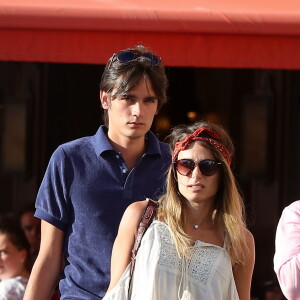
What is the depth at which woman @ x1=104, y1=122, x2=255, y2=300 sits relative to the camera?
275cm

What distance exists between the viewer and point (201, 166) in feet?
9.48

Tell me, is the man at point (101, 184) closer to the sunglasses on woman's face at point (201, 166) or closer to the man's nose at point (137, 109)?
the man's nose at point (137, 109)

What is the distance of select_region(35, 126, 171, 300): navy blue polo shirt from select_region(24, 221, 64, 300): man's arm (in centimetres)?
3

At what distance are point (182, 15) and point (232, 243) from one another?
1.95m

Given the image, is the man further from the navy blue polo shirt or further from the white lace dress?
the white lace dress

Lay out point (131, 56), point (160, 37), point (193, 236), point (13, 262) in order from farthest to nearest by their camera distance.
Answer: point (13, 262), point (160, 37), point (131, 56), point (193, 236)

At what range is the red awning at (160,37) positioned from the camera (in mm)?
4477

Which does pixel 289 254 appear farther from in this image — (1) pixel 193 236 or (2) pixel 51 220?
(2) pixel 51 220

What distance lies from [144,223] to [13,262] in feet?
7.96

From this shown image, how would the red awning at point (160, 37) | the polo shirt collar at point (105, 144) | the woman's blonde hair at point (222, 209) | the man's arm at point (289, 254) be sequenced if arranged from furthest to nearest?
the red awning at point (160, 37) → the polo shirt collar at point (105, 144) → the man's arm at point (289, 254) → the woman's blonde hair at point (222, 209)

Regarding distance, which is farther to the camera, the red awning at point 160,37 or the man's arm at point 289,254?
the red awning at point 160,37

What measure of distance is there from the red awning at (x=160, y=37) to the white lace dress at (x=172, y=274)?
1820 millimetres

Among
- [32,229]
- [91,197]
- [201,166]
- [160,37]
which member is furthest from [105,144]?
[32,229]

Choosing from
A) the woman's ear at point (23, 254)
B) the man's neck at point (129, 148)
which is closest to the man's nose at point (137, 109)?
the man's neck at point (129, 148)
